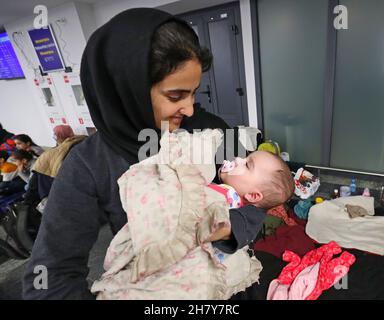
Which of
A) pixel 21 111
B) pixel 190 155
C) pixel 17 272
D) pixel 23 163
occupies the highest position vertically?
pixel 190 155

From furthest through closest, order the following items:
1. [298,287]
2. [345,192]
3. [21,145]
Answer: [21,145], [345,192], [298,287]

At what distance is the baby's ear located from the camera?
3.38 ft

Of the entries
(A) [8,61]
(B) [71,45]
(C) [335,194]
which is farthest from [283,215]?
(A) [8,61]

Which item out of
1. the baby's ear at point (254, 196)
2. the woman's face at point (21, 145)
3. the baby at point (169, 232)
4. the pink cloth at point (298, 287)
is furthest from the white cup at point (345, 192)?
the woman's face at point (21, 145)

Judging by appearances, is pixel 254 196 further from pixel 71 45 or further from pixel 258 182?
pixel 71 45

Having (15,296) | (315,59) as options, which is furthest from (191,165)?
(315,59)

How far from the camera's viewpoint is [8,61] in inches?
194

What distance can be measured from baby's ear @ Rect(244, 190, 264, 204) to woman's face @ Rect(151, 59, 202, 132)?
47cm

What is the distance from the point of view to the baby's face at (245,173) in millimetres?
1030

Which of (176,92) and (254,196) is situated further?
(254,196)

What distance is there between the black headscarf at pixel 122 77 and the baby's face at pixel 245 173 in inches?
16.2

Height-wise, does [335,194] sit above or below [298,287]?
below

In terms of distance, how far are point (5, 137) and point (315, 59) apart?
16.1 feet

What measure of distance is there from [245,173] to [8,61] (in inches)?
231
